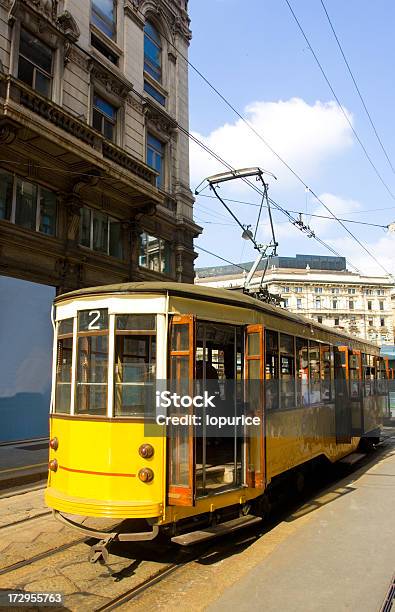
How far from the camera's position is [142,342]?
523cm

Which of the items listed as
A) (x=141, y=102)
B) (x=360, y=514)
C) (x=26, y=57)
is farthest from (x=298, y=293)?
(x=360, y=514)

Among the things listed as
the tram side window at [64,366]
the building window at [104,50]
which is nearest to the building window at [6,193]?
the building window at [104,50]

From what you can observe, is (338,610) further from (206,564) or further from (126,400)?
(126,400)

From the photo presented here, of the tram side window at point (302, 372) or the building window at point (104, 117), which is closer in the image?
the tram side window at point (302, 372)

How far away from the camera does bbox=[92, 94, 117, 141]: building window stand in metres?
15.2

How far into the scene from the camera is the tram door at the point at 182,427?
4.89m

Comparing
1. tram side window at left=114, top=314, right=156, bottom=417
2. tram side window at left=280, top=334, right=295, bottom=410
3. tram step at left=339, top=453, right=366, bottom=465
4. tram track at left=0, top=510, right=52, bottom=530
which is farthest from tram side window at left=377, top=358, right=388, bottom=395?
tram side window at left=114, top=314, right=156, bottom=417

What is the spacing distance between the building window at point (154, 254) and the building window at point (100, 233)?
3.97 ft

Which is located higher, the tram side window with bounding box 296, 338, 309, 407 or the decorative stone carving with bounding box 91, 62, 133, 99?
the decorative stone carving with bounding box 91, 62, 133, 99

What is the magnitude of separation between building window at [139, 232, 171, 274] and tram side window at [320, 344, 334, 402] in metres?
8.63

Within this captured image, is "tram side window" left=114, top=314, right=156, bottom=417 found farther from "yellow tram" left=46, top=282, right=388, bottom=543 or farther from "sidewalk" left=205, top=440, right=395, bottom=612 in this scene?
"sidewalk" left=205, top=440, right=395, bottom=612

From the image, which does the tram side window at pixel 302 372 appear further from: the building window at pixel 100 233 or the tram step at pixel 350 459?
the building window at pixel 100 233

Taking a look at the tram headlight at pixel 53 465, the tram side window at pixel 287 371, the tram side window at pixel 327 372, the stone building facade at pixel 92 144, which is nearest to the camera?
the tram headlight at pixel 53 465

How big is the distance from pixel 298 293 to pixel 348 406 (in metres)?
56.6
